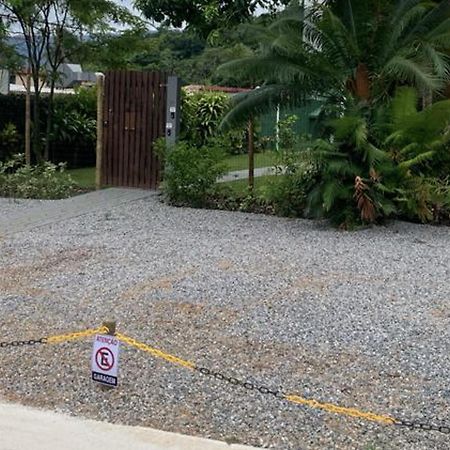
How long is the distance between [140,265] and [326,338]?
2822 millimetres

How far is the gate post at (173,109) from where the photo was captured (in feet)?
43.8

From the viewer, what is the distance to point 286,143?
1170cm

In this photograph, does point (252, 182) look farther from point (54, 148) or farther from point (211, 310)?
point (54, 148)

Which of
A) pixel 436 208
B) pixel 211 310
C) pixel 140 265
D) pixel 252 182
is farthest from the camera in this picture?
pixel 252 182

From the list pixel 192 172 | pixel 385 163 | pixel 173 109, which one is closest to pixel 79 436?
pixel 385 163

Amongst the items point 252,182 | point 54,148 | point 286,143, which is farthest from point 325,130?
point 54,148

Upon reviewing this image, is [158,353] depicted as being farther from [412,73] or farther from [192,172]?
[192,172]

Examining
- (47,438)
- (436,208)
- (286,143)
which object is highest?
(286,143)

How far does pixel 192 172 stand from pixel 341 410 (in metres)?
7.80

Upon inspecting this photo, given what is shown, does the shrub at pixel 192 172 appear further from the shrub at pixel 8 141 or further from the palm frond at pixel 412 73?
the shrub at pixel 8 141

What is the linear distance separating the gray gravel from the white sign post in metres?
0.12

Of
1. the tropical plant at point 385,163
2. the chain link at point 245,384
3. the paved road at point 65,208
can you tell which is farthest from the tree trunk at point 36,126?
the chain link at point 245,384

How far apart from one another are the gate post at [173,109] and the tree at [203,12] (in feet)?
3.67

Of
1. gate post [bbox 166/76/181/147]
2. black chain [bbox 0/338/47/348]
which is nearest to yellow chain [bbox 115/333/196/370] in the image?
black chain [bbox 0/338/47/348]
